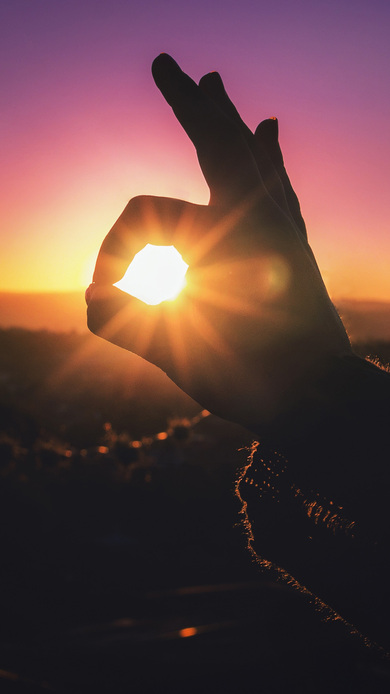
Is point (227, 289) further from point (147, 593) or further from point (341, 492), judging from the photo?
point (147, 593)

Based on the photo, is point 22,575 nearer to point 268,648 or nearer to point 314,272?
point 268,648

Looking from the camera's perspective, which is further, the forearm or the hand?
the hand

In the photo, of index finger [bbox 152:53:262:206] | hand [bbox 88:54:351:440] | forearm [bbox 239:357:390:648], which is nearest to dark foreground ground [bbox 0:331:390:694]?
forearm [bbox 239:357:390:648]

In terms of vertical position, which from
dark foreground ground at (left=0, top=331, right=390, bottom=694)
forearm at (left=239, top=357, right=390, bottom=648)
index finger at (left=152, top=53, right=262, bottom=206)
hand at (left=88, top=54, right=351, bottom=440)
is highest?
index finger at (left=152, top=53, right=262, bottom=206)

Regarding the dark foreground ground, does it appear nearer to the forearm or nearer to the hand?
the forearm

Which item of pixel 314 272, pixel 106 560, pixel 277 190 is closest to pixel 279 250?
pixel 314 272

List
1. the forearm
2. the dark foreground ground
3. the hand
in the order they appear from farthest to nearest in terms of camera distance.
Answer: the dark foreground ground
the hand
the forearm

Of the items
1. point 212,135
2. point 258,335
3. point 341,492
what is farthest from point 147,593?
point 212,135
